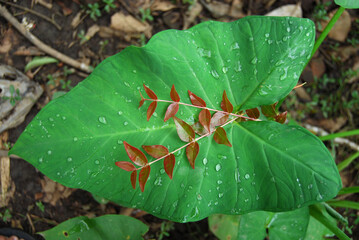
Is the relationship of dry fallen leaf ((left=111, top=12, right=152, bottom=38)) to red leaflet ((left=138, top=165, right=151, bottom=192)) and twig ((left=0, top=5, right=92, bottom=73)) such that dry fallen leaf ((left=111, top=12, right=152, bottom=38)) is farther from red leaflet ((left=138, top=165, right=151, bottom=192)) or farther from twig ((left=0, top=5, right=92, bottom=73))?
red leaflet ((left=138, top=165, right=151, bottom=192))

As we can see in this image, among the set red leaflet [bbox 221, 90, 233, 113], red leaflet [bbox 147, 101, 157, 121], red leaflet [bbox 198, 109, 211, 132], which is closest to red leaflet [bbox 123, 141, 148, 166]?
red leaflet [bbox 147, 101, 157, 121]

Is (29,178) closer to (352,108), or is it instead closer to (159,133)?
Result: (159,133)

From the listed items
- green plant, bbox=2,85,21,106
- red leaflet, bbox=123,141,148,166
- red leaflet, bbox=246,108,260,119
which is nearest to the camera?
red leaflet, bbox=123,141,148,166

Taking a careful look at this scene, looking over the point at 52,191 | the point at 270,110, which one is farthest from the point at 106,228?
the point at 270,110

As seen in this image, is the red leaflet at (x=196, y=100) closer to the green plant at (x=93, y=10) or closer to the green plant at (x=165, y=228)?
the green plant at (x=165, y=228)

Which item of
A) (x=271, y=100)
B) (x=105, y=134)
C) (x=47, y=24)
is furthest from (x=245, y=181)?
(x=47, y=24)

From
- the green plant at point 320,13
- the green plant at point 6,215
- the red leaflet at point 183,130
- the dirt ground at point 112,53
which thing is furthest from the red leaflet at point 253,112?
the green plant at point 6,215
